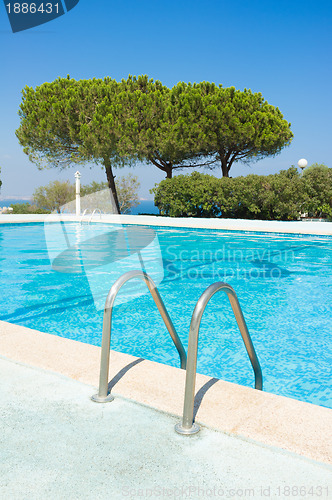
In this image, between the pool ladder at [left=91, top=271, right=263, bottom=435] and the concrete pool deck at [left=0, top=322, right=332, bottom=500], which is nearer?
the concrete pool deck at [left=0, top=322, right=332, bottom=500]

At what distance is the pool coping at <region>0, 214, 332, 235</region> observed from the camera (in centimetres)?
1684

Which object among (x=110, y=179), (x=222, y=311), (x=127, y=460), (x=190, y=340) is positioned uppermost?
(x=110, y=179)

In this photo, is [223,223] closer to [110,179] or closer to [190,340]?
[110,179]

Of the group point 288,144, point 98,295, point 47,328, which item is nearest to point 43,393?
point 47,328

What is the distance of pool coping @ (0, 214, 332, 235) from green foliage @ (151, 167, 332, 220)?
8.95ft

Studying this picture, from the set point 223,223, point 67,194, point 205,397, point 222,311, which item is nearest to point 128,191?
point 67,194

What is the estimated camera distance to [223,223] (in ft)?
64.8

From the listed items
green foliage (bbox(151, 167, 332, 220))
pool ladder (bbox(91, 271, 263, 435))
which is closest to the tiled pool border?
pool ladder (bbox(91, 271, 263, 435))

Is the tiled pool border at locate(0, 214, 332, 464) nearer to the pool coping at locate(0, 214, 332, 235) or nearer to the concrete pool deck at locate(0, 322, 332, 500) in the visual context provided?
the concrete pool deck at locate(0, 322, 332, 500)

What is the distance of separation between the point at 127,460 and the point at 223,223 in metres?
18.1

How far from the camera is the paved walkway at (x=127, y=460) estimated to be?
5.87 feet

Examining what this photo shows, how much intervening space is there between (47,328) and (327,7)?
3461 cm

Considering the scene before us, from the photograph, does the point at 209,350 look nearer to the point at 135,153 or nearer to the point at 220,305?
the point at 220,305

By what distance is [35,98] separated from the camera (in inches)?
1172
